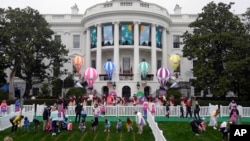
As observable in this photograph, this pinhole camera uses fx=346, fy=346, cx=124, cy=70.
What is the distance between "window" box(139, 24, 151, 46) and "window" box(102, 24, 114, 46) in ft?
12.6

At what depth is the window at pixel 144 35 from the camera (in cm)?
4569

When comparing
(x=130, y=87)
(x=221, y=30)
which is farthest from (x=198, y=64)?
(x=130, y=87)

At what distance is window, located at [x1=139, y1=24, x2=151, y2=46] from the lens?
45688 millimetres

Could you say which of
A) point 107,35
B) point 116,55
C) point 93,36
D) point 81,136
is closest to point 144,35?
point 116,55

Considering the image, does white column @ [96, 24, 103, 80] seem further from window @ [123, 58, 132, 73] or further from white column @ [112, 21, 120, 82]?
window @ [123, 58, 132, 73]

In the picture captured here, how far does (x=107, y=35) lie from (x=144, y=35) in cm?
488

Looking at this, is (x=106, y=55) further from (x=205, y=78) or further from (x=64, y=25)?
(x=205, y=78)

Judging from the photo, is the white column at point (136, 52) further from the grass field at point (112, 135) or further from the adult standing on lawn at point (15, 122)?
the adult standing on lawn at point (15, 122)

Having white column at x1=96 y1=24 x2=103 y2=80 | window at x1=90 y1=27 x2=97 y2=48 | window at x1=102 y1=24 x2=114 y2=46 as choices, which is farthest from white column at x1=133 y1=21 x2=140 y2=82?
window at x1=90 y1=27 x2=97 y2=48

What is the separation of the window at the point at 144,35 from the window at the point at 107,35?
3.83 meters

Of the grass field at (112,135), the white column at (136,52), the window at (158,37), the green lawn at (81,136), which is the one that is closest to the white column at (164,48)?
the window at (158,37)

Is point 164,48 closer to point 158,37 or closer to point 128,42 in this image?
point 158,37

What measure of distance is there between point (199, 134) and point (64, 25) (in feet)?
125

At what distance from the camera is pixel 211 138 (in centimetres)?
1666
